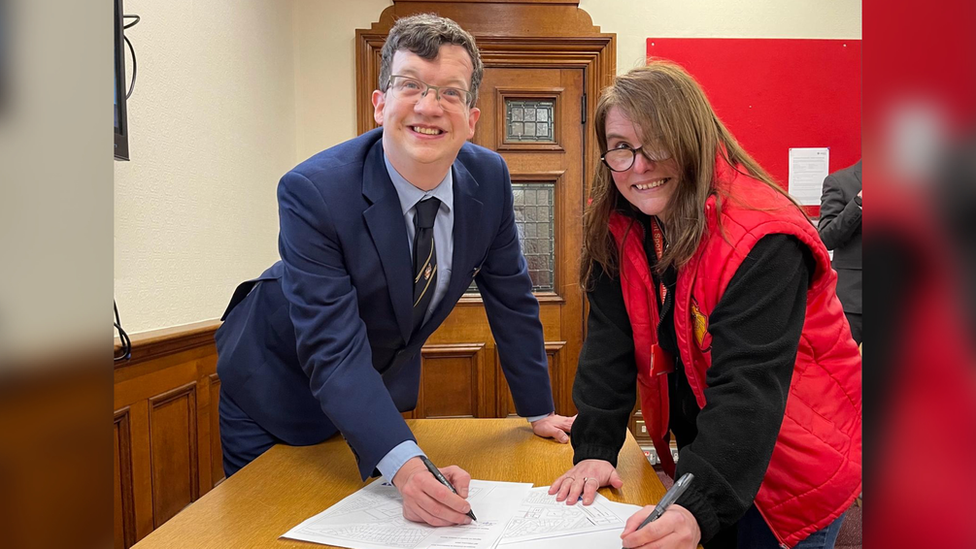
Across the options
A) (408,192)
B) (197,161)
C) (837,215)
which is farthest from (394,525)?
(837,215)

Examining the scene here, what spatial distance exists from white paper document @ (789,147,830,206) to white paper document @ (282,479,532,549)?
332cm

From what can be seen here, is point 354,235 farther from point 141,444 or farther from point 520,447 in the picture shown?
point 141,444

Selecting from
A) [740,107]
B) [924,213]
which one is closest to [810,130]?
[740,107]

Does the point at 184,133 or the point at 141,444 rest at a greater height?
the point at 184,133

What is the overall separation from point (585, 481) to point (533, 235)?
2.82 m

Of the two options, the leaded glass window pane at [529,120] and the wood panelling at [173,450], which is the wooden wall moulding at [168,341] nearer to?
the wood panelling at [173,450]

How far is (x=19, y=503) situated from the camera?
0.08m

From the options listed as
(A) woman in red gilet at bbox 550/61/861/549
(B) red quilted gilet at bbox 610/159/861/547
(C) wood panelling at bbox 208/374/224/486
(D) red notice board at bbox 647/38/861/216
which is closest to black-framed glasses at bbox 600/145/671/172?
(A) woman in red gilet at bbox 550/61/861/549

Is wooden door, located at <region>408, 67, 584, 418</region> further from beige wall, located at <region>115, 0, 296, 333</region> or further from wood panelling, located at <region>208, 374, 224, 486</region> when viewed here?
wood panelling, located at <region>208, 374, 224, 486</region>

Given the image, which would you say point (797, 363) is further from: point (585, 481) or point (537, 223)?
point (537, 223)

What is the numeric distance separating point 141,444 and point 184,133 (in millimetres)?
1007

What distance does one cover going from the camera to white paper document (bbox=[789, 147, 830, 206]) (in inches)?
157

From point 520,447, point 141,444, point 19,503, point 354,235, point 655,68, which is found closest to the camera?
point 19,503

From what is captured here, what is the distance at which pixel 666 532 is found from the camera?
98 centimetres
